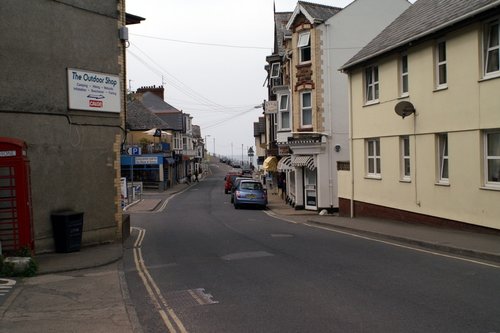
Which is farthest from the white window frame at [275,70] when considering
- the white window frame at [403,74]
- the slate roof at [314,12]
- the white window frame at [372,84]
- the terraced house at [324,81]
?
the white window frame at [403,74]

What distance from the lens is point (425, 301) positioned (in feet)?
25.6

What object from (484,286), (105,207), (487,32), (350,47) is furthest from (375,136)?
(484,286)

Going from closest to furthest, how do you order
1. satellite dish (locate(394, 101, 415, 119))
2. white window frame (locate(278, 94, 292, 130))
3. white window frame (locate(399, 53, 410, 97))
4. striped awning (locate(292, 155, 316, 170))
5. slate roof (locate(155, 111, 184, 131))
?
1. satellite dish (locate(394, 101, 415, 119))
2. white window frame (locate(399, 53, 410, 97))
3. striped awning (locate(292, 155, 316, 170))
4. white window frame (locate(278, 94, 292, 130))
5. slate roof (locate(155, 111, 184, 131))

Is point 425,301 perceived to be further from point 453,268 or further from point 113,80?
point 113,80

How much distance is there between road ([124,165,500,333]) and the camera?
22.6 feet

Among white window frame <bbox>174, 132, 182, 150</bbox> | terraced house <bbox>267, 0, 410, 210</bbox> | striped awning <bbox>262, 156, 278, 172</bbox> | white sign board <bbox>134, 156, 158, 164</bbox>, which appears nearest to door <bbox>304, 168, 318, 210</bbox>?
terraced house <bbox>267, 0, 410, 210</bbox>

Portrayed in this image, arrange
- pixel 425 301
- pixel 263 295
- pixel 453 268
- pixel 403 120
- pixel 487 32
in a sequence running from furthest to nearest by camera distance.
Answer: pixel 403 120 → pixel 487 32 → pixel 453 268 → pixel 263 295 → pixel 425 301

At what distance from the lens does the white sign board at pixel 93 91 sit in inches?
555

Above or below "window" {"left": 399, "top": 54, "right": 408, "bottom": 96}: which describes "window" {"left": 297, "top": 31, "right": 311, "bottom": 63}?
above

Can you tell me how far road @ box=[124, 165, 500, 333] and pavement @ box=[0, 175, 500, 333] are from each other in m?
0.41

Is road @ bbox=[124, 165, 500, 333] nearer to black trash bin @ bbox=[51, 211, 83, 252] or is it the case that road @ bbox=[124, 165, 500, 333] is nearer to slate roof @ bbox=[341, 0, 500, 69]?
black trash bin @ bbox=[51, 211, 83, 252]

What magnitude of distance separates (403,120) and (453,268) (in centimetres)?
960

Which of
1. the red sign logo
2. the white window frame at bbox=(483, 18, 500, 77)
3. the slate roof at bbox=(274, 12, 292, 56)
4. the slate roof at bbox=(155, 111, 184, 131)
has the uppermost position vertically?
the slate roof at bbox=(274, 12, 292, 56)

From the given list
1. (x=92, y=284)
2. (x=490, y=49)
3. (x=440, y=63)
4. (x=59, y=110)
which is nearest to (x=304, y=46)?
(x=440, y=63)
